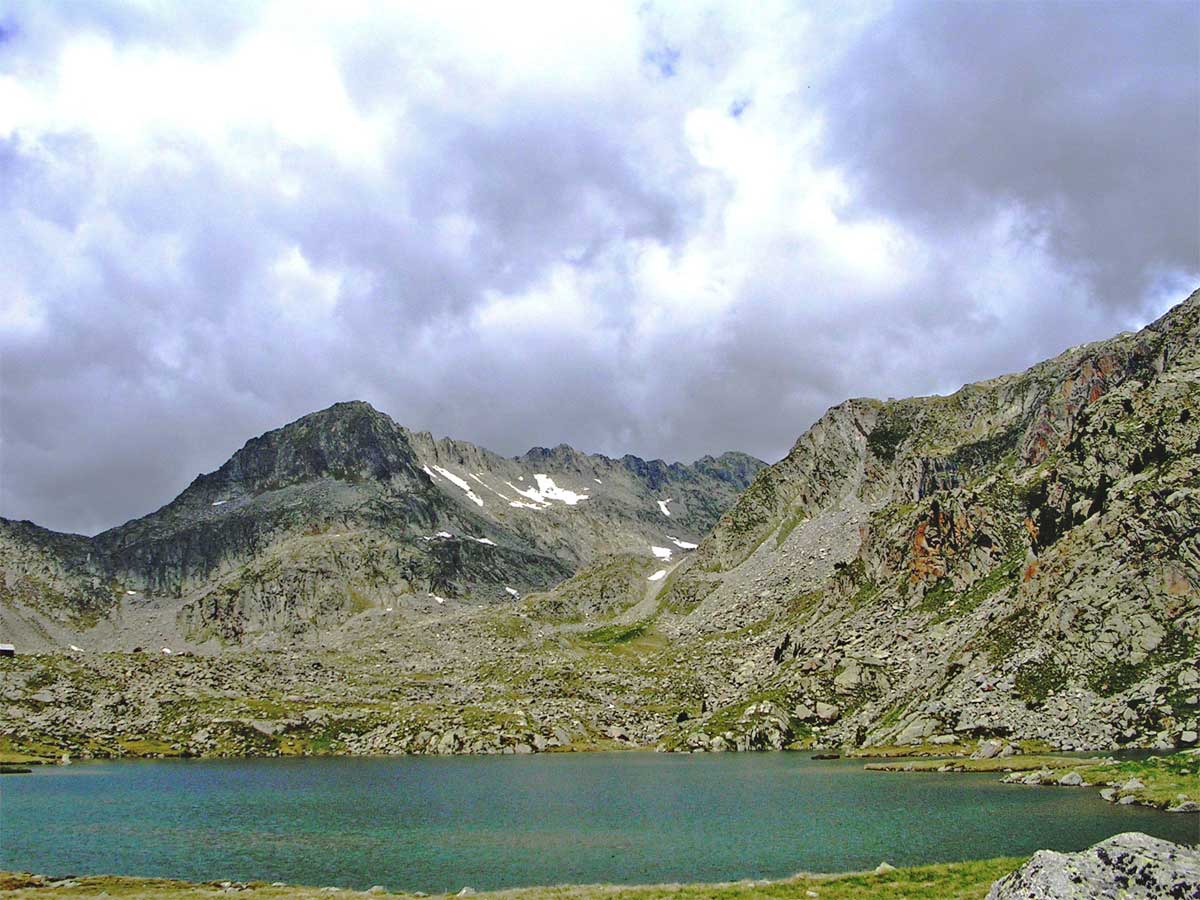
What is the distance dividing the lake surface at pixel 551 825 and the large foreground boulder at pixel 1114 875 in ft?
92.3

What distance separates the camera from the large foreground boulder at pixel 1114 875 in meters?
19.9

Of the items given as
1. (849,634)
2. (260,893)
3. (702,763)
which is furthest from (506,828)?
(849,634)

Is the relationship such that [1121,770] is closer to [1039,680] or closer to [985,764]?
[985,764]

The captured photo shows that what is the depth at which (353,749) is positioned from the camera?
7126 inches

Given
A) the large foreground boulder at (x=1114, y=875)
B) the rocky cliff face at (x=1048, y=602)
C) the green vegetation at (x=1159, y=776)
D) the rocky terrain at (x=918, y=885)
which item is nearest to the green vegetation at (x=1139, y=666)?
the rocky cliff face at (x=1048, y=602)

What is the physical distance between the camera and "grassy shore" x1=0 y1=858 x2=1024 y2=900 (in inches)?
1387

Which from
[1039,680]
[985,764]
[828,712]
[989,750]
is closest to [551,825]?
[985,764]

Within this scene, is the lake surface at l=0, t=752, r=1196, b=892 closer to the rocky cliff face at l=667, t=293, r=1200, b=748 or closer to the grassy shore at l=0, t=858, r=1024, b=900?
the grassy shore at l=0, t=858, r=1024, b=900

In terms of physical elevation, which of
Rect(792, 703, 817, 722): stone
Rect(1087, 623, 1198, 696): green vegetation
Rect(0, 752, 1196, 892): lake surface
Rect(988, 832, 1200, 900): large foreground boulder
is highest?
Rect(1087, 623, 1198, 696): green vegetation

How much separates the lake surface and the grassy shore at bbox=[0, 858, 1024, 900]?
666 centimetres

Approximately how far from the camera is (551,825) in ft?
232

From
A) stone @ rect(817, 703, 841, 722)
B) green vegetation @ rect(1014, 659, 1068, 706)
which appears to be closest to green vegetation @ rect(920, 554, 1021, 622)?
stone @ rect(817, 703, 841, 722)

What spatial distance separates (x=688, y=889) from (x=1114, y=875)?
22.6m

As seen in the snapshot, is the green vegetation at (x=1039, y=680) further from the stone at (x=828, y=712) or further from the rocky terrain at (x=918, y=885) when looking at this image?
the rocky terrain at (x=918, y=885)
